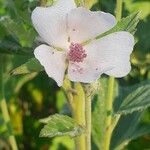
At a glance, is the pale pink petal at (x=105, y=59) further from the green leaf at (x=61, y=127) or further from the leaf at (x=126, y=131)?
the leaf at (x=126, y=131)

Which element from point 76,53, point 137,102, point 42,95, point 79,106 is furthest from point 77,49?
point 42,95

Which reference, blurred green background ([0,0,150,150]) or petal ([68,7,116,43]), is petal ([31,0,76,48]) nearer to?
petal ([68,7,116,43])

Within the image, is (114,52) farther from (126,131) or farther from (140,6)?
(140,6)

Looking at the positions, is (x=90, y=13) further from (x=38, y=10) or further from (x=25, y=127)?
(x=25, y=127)

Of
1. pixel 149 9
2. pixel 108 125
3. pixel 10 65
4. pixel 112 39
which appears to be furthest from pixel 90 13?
pixel 149 9

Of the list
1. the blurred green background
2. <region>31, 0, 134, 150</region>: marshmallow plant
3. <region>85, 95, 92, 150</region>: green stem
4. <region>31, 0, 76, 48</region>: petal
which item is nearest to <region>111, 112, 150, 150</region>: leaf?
the blurred green background

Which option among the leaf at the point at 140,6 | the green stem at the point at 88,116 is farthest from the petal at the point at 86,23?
the leaf at the point at 140,6
